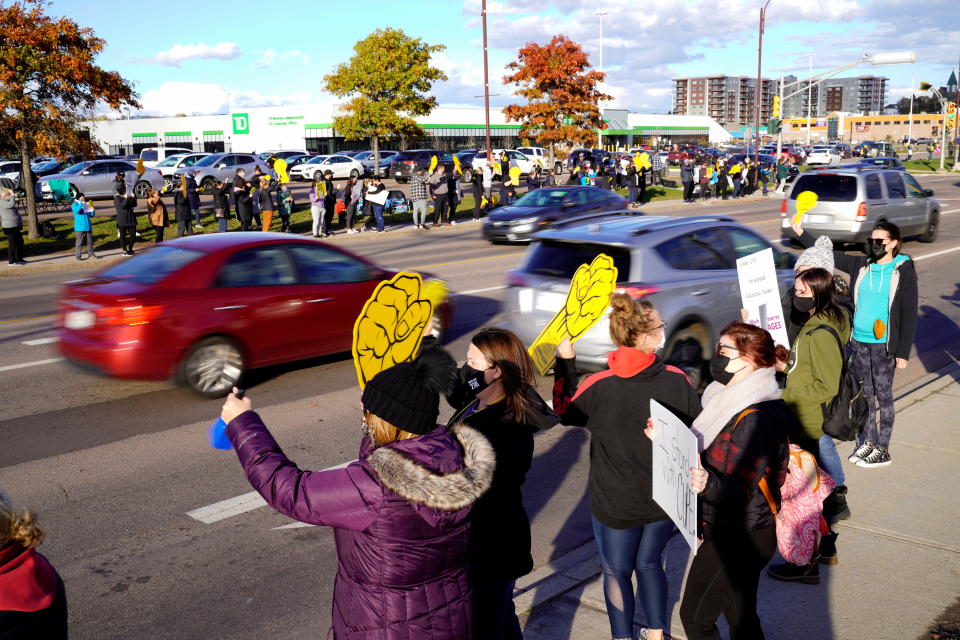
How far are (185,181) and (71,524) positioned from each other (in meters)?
18.7

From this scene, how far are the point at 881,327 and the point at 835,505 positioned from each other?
1.61 metres

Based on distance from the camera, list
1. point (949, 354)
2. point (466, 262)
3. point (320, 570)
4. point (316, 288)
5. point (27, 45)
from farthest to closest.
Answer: point (27, 45), point (466, 262), point (949, 354), point (316, 288), point (320, 570)

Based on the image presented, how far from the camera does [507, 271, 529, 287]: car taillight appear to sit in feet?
28.9

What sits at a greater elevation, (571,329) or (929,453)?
(571,329)

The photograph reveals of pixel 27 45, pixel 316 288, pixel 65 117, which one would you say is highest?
pixel 27 45

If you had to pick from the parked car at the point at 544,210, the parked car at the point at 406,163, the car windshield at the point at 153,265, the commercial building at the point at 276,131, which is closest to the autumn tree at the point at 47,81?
the parked car at the point at 544,210

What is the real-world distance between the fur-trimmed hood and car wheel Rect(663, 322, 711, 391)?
19.7 feet

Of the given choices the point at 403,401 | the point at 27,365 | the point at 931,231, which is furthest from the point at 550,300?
the point at 931,231

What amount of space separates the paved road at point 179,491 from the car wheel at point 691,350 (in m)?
1.36

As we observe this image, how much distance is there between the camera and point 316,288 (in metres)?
9.75

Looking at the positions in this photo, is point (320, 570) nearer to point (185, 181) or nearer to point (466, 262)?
point (466, 262)

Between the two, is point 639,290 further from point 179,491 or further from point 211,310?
point 179,491

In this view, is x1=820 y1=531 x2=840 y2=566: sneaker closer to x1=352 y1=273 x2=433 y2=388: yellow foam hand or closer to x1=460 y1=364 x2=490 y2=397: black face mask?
x1=460 y1=364 x2=490 y2=397: black face mask

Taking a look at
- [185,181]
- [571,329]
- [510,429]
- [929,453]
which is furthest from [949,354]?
[185,181]
